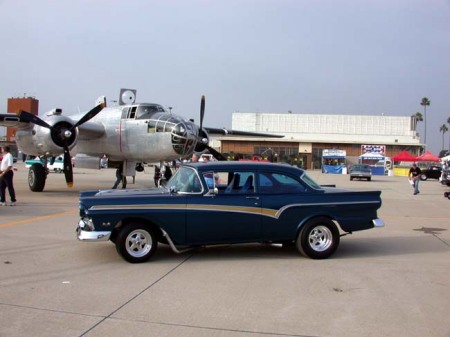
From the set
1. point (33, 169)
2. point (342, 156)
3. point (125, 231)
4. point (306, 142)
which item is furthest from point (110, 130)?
point (306, 142)

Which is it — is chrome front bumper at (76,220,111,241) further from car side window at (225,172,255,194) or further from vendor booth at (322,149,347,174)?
vendor booth at (322,149,347,174)

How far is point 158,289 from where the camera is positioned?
19.7 ft

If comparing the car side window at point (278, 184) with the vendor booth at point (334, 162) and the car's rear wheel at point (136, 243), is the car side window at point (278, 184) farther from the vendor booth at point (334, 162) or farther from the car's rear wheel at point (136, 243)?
the vendor booth at point (334, 162)

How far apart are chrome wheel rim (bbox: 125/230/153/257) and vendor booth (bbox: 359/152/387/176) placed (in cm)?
5324

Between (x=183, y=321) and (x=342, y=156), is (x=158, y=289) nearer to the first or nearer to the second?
(x=183, y=321)

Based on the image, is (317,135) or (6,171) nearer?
(6,171)

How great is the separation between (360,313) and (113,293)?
2.87 m

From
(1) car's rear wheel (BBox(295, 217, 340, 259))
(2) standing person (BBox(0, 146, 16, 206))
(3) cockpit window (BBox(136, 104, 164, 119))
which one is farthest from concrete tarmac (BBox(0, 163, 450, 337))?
(3) cockpit window (BBox(136, 104, 164, 119))

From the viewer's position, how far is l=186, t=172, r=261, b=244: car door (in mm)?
7453

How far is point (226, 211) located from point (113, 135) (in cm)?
1289

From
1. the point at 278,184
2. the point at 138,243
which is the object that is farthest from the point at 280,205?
the point at 138,243

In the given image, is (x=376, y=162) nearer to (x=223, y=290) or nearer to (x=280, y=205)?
(x=280, y=205)

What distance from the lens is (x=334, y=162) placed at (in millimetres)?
62250

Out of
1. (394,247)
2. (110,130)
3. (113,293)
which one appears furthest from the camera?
(110,130)
